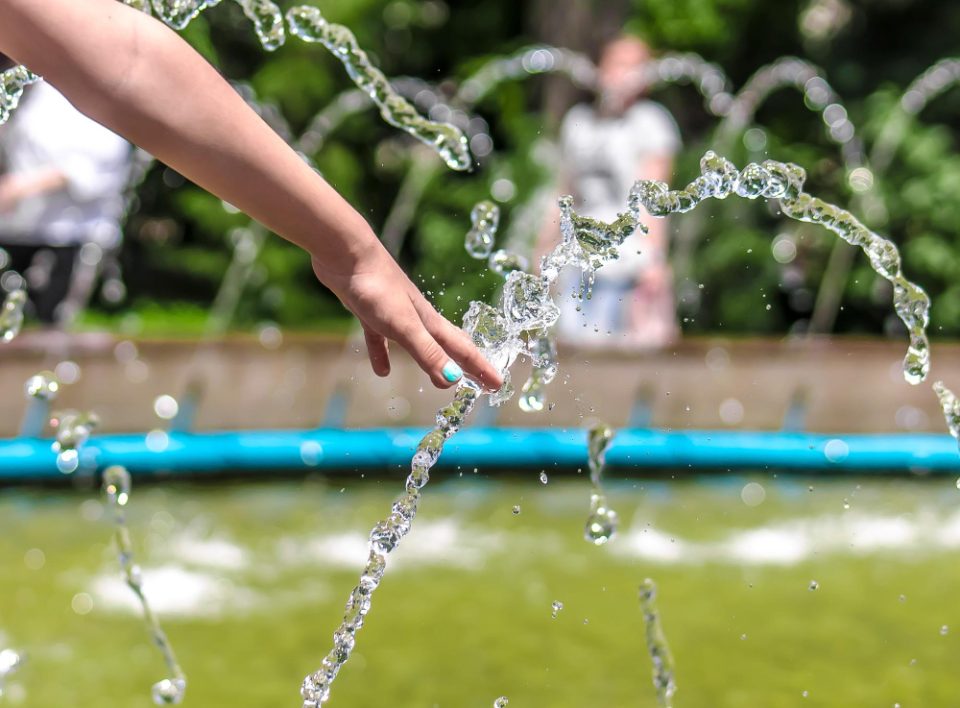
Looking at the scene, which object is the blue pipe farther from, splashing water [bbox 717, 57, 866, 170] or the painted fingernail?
splashing water [bbox 717, 57, 866, 170]

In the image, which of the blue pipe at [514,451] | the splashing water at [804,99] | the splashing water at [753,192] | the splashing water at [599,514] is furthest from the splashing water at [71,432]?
the splashing water at [804,99]

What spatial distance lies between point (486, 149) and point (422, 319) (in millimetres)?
8766

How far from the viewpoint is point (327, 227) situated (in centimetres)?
140

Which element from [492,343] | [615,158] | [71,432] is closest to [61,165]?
[71,432]

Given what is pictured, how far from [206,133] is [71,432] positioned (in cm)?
305

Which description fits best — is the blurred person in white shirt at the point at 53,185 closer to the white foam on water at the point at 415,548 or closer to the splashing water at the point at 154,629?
the splashing water at the point at 154,629

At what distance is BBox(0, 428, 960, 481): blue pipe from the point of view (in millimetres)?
4641

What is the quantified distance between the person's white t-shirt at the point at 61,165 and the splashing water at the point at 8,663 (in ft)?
8.98

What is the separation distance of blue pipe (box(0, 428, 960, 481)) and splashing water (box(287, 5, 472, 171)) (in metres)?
2.58

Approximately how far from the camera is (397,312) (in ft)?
4.72

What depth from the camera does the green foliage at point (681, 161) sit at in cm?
870

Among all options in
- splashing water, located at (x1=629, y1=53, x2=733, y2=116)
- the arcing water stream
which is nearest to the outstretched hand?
the arcing water stream

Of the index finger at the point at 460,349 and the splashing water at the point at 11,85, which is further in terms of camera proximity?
the splashing water at the point at 11,85

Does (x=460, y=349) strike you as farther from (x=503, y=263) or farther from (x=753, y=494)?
(x=753, y=494)
